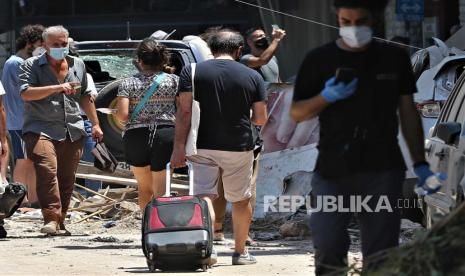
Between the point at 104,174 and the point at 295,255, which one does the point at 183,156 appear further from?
the point at 104,174

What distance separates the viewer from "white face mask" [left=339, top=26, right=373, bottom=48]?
614 cm

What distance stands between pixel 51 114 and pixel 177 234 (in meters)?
2.85

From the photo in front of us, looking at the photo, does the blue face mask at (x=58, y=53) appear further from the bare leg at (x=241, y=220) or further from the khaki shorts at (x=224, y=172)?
the bare leg at (x=241, y=220)

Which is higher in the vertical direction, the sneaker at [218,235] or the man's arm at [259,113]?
the man's arm at [259,113]

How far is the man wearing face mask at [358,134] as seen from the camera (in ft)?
20.1

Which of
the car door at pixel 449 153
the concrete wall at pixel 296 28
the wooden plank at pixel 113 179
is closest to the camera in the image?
the car door at pixel 449 153

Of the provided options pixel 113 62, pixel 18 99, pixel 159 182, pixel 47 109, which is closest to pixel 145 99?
pixel 159 182

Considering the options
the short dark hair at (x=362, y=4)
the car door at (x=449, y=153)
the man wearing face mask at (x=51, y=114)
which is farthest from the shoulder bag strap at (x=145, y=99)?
the short dark hair at (x=362, y=4)

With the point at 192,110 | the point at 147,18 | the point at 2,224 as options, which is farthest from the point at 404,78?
the point at 147,18

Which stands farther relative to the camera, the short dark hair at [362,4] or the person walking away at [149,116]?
the person walking away at [149,116]

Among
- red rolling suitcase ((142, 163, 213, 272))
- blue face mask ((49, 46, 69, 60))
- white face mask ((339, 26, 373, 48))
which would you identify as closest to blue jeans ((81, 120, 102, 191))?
blue face mask ((49, 46, 69, 60))

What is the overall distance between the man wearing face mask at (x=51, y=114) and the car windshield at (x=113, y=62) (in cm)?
348

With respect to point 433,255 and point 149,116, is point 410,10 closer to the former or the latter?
point 149,116

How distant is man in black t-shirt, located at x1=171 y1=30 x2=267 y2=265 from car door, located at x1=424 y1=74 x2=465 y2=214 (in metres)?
1.22
